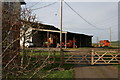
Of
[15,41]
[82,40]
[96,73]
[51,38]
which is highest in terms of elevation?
Answer: [51,38]

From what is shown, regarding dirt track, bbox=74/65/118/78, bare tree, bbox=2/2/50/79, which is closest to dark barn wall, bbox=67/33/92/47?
dirt track, bbox=74/65/118/78

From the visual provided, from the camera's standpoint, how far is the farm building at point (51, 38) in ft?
12.4

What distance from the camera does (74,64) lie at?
1068cm

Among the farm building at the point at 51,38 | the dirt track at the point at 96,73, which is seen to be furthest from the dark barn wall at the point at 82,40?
the dirt track at the point at 96,73

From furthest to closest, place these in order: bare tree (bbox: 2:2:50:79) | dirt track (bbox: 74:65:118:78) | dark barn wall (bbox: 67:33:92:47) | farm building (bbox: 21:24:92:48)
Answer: dark barn wall (bbox: 67:33:92:47), dirt track (bbox: 74:65:118:78), farm building (bbox: 21:24:92:48), bare tree (bbox: 2:2:50:79)

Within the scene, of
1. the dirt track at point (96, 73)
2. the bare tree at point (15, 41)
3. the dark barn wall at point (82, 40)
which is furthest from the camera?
the dark barn wall at point (82, 40)

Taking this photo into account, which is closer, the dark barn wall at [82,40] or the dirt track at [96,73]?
the dirt track at [96,73]

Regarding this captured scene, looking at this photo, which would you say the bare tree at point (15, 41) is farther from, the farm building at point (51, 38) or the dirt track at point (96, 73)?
the dirt track at point (96, 73)

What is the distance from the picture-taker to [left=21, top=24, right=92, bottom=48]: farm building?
3.78 meters

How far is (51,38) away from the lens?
78.1 ft

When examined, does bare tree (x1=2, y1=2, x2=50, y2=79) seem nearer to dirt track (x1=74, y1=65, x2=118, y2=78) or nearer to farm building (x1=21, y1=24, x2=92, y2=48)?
farm building (x1=21, y1=24, x2=92, y2=48)

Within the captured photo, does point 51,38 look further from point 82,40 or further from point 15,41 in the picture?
point 15,41

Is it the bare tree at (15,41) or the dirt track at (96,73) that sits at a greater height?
the bare tree at (15,41)

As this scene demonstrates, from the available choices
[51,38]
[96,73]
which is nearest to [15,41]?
[96,73]
